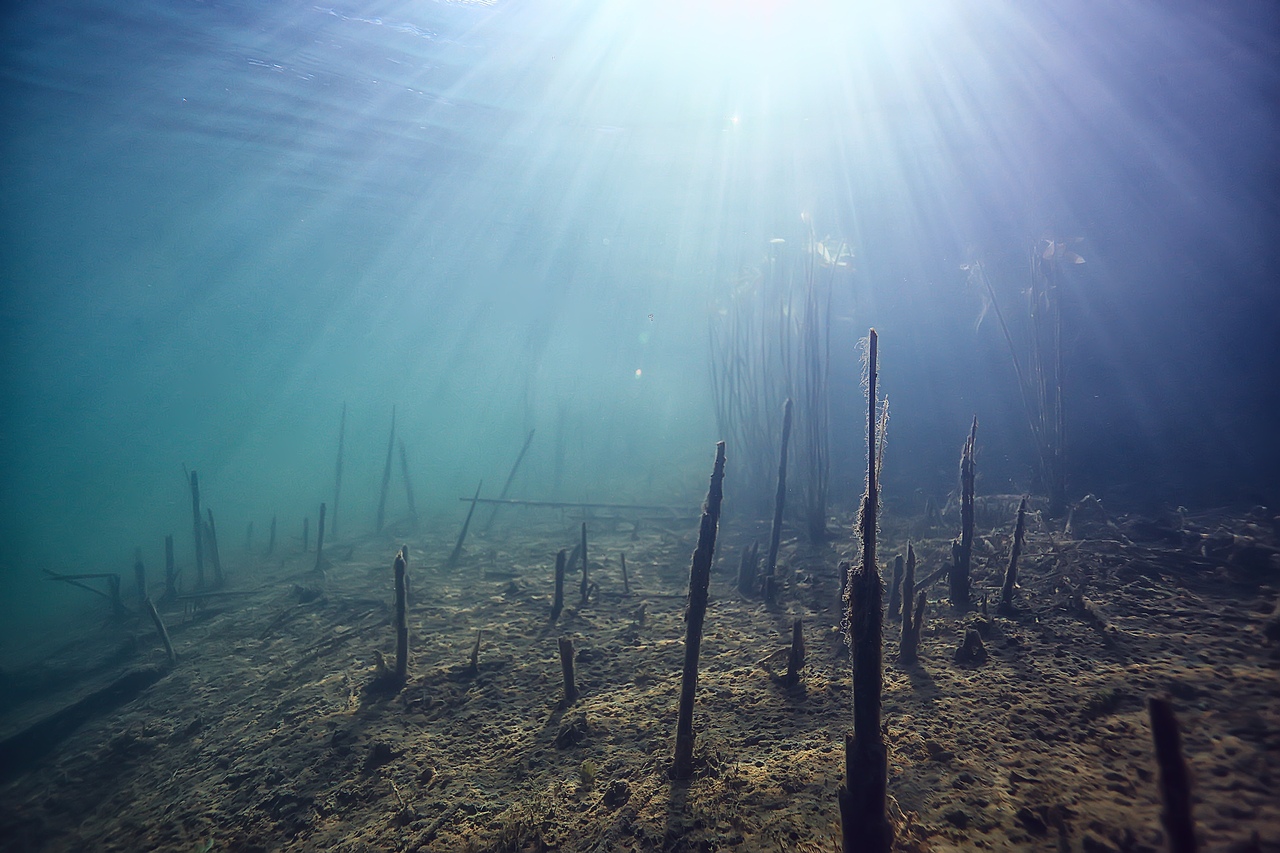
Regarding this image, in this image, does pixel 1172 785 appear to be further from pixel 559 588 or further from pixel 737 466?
pixel 737 466

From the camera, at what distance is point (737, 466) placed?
65.1 feet

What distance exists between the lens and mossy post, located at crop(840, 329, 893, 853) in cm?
285

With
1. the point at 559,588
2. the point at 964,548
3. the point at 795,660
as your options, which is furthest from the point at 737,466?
the point at 795,660

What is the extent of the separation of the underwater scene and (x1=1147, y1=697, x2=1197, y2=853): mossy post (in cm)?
3

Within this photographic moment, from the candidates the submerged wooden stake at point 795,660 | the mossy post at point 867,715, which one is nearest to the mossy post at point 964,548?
the submerged wooden stake at point 795,660

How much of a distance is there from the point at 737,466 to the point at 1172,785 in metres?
17.8

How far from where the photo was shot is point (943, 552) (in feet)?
29.5

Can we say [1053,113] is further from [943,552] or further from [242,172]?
[242,172]

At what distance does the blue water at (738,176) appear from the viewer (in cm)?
1152

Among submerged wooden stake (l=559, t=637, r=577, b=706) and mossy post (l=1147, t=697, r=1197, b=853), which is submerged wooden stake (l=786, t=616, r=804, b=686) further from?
mossy post (l=1147, t=697, r=1197, b=853)

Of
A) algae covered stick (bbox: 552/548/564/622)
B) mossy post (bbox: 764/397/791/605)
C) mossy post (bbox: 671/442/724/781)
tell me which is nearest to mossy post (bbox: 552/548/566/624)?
algae covered stick (bbox: 552/548/564/622)

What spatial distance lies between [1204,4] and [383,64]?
21.1m

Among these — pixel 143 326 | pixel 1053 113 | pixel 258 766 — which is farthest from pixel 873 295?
pixel 143 326

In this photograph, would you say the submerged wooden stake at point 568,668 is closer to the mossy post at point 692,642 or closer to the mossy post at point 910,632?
the mossy post at point 692,642
